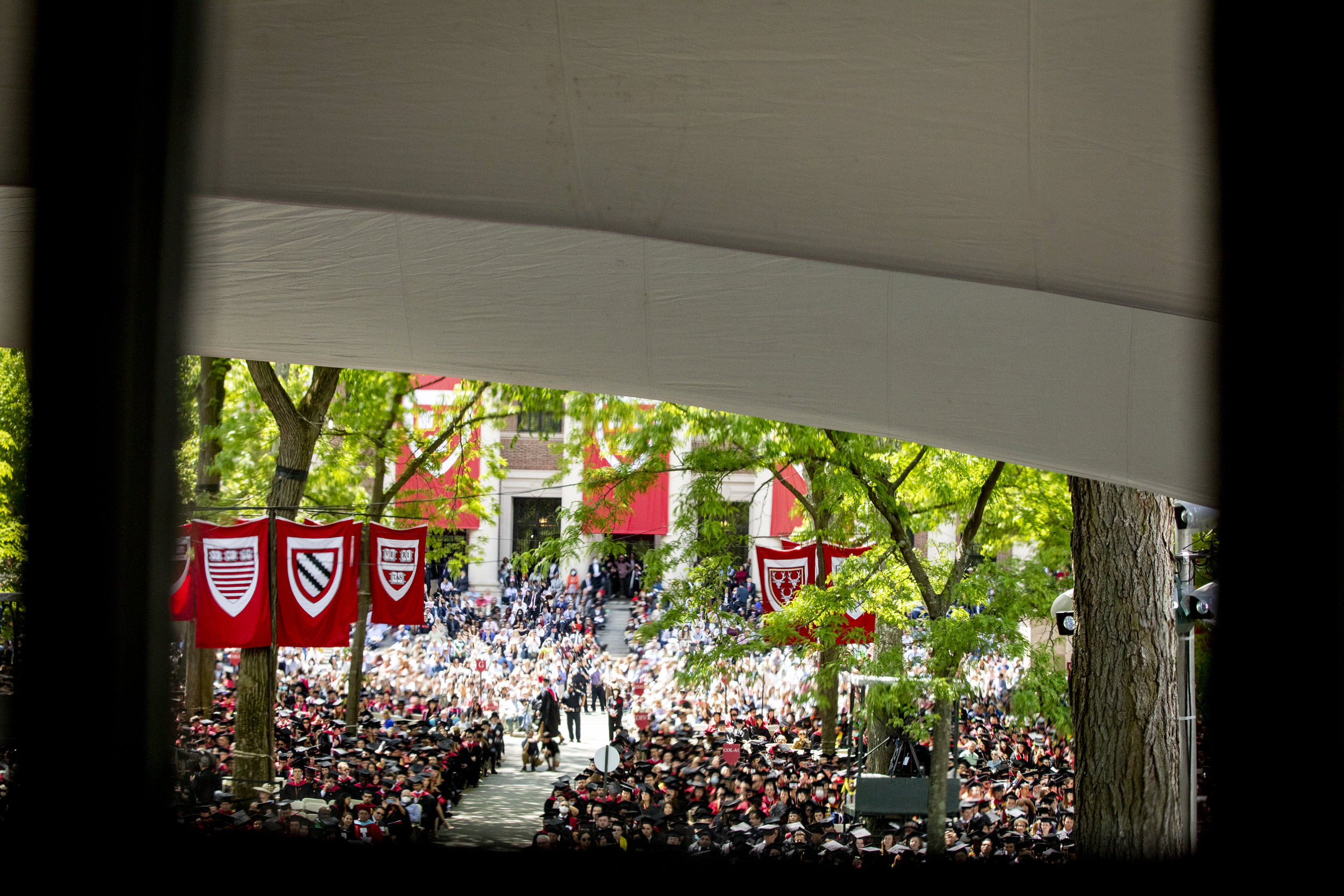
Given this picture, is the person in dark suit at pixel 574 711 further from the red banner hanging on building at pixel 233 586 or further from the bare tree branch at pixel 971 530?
the bare tree branch at pixel 971 530

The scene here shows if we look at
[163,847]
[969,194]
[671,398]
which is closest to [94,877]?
[163,847]

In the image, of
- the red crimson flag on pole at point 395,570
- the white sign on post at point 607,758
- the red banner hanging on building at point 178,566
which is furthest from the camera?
the white sign on post at point 607,758

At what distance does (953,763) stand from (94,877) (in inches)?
581

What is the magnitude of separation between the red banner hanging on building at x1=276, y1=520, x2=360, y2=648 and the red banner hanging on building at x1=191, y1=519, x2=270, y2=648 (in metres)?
0.19

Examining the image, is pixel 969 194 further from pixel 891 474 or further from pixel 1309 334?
pixel 891 474

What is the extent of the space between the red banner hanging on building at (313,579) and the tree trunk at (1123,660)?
7891mm

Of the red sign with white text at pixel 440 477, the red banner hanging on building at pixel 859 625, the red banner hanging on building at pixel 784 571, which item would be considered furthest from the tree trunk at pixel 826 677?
the red sign with white text at pixel 440 477

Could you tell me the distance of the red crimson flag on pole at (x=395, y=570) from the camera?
12.4 meters

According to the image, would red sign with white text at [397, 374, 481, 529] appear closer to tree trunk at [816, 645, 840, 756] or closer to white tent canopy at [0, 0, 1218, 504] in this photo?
tree trunk at [816, 645, 840, 756]

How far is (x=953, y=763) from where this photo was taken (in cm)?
1419

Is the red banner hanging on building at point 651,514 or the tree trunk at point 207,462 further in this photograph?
the red banner hanging on building at point 651,514

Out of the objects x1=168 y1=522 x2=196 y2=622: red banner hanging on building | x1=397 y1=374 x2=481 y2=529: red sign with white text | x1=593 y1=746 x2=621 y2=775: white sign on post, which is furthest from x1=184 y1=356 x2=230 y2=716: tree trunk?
x1=168 y1=522 x2=196 y2=622: red banner hanging on building

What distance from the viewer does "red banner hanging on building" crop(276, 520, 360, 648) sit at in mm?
11016

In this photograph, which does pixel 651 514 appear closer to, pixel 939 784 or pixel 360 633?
pixel 360 633
